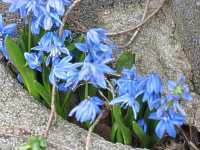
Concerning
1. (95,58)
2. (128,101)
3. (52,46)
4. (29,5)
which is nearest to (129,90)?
(128,101)

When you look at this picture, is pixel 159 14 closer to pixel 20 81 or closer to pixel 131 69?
pixel 131 69

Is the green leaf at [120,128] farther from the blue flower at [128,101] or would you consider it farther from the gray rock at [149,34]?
the gray rock at [149,34]

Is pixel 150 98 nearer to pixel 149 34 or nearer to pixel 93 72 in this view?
pixel 93 72

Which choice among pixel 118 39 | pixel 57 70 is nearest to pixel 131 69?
pixel 57 70

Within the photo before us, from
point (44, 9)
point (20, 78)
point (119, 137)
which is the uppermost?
point (44, 9)

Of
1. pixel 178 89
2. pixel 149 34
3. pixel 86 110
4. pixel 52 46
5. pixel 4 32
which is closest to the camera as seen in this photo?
pixel 178 89

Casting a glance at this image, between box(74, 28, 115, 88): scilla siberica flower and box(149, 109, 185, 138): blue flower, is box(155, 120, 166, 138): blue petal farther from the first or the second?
box(74, 28, 115, 88): scilla siberica flower

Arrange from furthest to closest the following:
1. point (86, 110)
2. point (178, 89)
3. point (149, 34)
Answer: point (149, 34) < point (86, 110) < point (178, 89)
